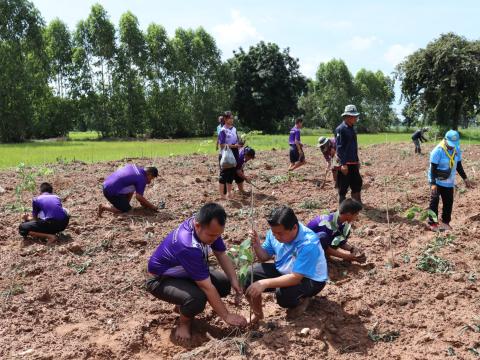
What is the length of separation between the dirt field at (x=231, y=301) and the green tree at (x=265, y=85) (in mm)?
37200

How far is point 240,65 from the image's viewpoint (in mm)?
45219

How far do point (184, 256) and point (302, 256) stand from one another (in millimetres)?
890

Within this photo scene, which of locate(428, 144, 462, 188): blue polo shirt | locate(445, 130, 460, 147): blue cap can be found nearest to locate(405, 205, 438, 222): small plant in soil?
locate(428, 144, 462, 188): blue polo shirt

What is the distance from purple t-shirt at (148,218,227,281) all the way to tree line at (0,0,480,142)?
2541 centimetres

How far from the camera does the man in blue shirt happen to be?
3.52 meters

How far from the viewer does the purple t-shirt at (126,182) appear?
7.00 m

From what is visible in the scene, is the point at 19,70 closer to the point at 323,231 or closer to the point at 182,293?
the point at 323,231

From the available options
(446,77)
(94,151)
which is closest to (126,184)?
(94,151)

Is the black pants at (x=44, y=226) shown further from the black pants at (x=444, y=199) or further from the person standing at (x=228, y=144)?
the black pants at (x=444, y=199)

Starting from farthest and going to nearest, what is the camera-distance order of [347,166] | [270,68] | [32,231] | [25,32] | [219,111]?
[270,68]
[219,111]
[25,32]
[347,166]
[32,231]

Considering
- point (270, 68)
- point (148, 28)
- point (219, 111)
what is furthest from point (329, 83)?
point (148, 28)

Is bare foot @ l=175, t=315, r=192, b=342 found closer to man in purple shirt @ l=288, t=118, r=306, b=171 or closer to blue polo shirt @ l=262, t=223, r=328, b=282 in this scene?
blue polo shirt @ l=262, t=223, r=328, b=282

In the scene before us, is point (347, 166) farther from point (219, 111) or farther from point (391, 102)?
point (391, 102)

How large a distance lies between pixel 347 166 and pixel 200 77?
118 ft
